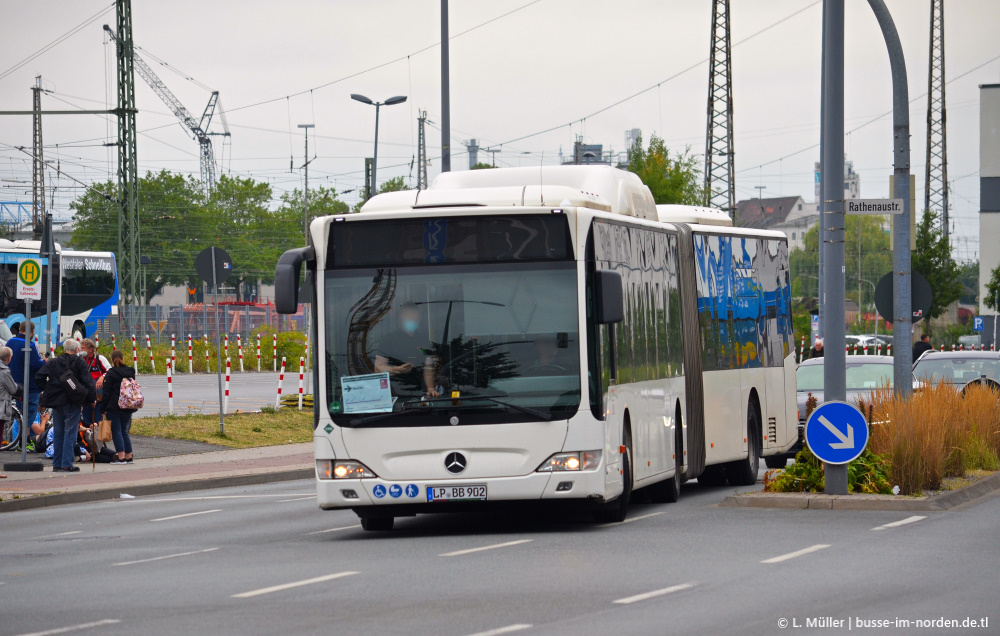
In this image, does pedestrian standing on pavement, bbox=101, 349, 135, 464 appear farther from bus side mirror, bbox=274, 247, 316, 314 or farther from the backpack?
bus side mirror, bbox=274, 247, 316, 314

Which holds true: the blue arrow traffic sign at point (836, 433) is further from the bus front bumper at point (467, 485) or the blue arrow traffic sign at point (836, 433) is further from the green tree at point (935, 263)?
the green tree at point (935, 263)

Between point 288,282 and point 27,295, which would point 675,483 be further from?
point 27,295

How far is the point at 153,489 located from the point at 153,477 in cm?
93

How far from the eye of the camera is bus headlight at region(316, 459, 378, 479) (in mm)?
13492

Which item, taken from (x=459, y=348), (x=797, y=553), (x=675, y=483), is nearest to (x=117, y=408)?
(x=675, y=483)

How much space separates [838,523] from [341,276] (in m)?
4.88

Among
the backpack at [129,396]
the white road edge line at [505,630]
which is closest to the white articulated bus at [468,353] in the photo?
the white road edge line at [505,630]

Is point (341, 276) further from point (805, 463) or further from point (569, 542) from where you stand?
point (805, 463)

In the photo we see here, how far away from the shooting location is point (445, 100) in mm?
30484

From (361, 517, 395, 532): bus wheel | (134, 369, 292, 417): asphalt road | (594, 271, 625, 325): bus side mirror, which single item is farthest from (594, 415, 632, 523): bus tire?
(134, 369, 292, 417): asphalt road

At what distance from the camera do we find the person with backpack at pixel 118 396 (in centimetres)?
A: 2261

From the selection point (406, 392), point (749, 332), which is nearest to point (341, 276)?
point (406, 392)

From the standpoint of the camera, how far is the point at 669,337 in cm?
1659

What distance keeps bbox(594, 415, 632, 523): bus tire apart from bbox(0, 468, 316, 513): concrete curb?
7412 mm
